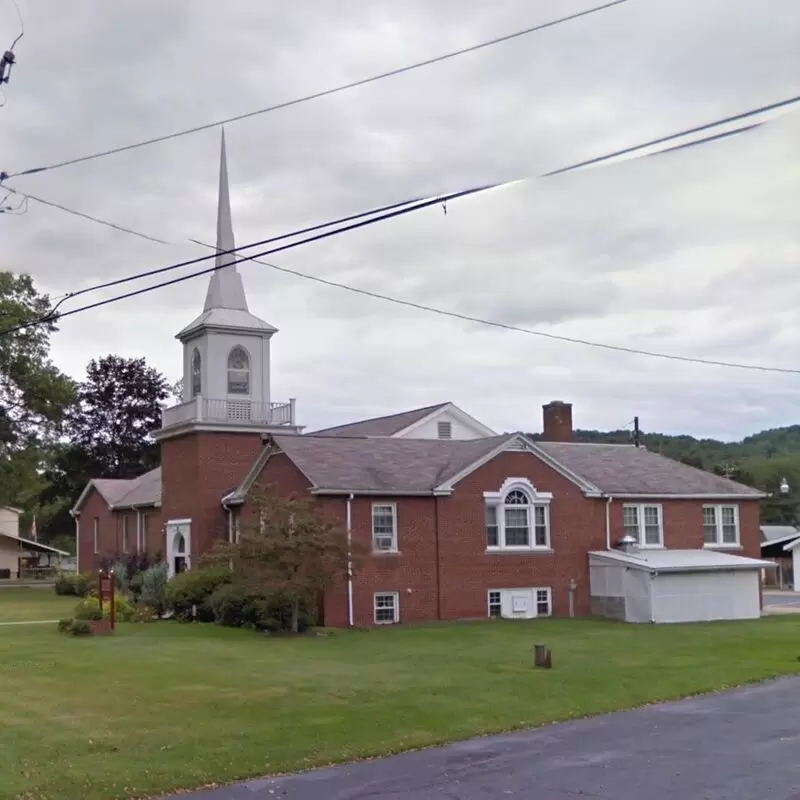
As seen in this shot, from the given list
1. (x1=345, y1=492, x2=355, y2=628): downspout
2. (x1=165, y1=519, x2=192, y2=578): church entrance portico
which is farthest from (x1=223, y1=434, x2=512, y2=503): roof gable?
(x1=165, y1=519, x2=192, y2=578): church entrance portico

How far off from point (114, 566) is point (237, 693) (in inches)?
1205

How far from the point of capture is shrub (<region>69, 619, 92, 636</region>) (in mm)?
29641

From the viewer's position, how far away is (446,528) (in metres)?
35.9

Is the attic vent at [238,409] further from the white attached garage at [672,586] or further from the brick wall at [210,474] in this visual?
the white attached garage at [672,586]

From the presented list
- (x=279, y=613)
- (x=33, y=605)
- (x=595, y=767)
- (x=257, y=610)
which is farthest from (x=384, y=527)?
(x=595, y=767)

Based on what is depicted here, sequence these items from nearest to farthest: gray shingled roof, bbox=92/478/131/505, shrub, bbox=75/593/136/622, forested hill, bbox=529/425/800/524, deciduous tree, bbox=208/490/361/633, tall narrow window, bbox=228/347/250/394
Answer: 1. deciduous tree, bbox=208/490/361/633
2. shrub, bbox=75/593/136/622
3. tall narrow window, bbox=228/347/250/394
4. gray shingled roof, bbox=92/478/131/505
5. forested hill, bbox=529/425/800/524

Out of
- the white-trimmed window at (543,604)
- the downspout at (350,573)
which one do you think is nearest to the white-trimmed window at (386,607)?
the downspout at (350,573)

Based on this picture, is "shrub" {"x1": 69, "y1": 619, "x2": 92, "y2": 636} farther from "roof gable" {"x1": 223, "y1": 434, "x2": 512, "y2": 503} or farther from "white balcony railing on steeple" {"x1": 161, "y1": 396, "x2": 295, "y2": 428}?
"white balcony railing on steeple" {"x1": 161, "y1": 396, "x2": 295, "y2": 428}

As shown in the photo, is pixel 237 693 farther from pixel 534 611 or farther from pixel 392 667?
pixel 534 611

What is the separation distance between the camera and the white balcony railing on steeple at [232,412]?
39.5 meters

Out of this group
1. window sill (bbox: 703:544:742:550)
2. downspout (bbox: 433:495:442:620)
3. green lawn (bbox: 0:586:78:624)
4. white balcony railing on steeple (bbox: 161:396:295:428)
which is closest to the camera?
downspout (bbox: 433:495:442:620)

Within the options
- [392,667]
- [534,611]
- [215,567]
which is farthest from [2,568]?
[392,667]

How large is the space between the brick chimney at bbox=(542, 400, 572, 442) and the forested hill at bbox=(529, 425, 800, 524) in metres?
44.6

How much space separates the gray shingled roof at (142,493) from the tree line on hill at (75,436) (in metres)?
5.22
